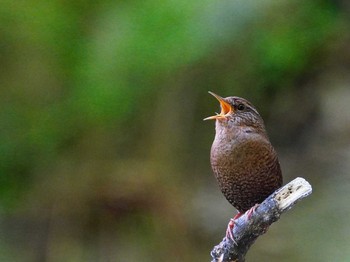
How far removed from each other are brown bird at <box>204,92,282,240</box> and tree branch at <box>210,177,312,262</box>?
27 mm

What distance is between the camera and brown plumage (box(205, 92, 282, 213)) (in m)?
1.90

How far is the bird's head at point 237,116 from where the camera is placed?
81.0 inches

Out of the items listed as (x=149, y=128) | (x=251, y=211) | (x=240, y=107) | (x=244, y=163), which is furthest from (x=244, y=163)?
(x=149, y=128)

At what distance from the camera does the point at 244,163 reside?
6.25 ft

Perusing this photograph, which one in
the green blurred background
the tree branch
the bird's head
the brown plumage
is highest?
the green blurred background

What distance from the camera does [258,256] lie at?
15.6ft

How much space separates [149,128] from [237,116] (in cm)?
261

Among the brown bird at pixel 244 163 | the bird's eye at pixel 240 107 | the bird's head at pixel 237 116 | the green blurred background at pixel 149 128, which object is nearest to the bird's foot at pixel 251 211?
the brown bird at pixel 244 163

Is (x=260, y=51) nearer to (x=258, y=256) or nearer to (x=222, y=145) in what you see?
(x=258, y=256)

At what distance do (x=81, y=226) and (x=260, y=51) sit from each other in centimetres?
167

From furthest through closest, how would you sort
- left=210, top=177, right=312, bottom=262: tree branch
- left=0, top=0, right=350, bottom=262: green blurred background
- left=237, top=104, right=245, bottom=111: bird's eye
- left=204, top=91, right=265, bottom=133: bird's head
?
1. left=0, top=0, right=350, bottom=262: green blurred background
2. left=237, top=104, right=245, bottom=111: bird's eye
3. left=204, top=91, right=265, bottom=133: bird's head
4. left=210, top=177, right=312, bottom=262: tree branch

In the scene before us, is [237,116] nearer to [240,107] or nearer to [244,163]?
[240,107]

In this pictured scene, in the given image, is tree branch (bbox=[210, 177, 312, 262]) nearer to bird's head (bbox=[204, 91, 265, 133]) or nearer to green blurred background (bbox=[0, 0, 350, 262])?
bird's head (bbox=[204, 91, 265, 133])

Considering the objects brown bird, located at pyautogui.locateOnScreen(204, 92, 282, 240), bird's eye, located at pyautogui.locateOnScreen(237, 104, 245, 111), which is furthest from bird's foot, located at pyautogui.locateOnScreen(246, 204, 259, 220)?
bird's eye, located at pyautogui.locateOnScreen(237, 104, 245, 111)
